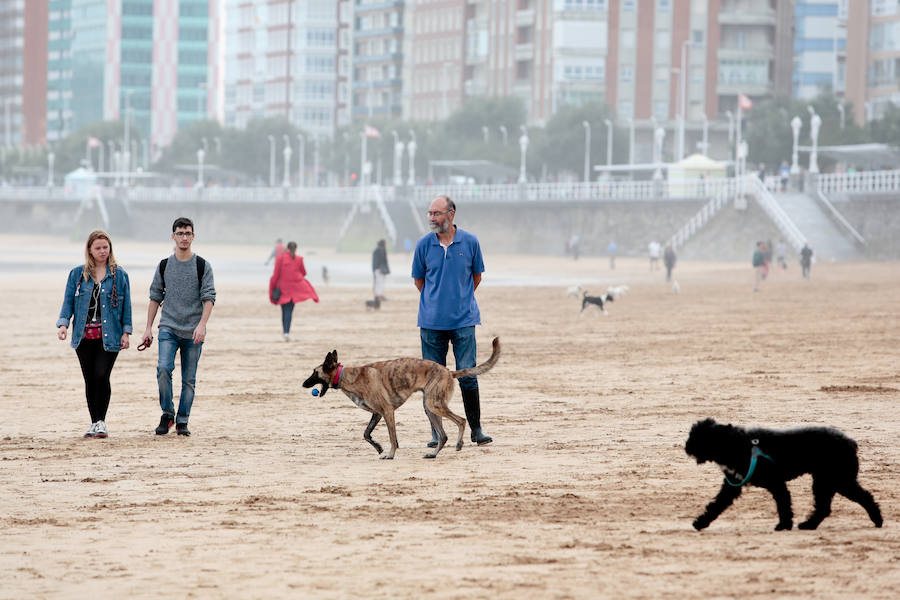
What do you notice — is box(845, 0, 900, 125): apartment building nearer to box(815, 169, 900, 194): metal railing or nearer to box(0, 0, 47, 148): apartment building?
box(815, 169, 900, 194): metal railing

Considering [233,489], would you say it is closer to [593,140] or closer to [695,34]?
[593,140]

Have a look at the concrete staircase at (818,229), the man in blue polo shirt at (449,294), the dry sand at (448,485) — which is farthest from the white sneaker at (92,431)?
the concrete staircase at (818,229)

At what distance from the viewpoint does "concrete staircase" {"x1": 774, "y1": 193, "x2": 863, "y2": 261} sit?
196 ft

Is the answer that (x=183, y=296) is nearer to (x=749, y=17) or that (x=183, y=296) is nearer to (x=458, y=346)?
(x=458, y=346)

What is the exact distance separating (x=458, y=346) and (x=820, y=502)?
401cm

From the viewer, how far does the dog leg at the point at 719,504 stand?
7.89 metres

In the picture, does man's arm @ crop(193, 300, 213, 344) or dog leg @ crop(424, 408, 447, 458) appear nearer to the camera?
dog leg @ crop(424, 408, 447, 458)

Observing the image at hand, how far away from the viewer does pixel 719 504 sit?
312 inches

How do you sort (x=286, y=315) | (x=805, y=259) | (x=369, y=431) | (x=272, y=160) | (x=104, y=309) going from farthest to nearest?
(x=272, y=160)
(x=805, y=259)
(x=286, y=315)
(x=104, y=309)
(x=369, y=431)

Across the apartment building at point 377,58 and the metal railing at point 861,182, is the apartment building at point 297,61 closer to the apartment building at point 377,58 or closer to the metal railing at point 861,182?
the apartment building at point 377,58

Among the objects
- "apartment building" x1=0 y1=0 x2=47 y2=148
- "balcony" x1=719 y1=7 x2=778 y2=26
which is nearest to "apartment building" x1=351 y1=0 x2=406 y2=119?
"balcony" x1=719 y1=7 x2=778 y2=26

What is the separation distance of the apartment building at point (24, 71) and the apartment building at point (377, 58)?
53.0 meters

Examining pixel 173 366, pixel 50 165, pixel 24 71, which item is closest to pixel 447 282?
pixel 173 366

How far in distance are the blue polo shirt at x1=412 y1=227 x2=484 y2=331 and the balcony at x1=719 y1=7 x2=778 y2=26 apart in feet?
328
